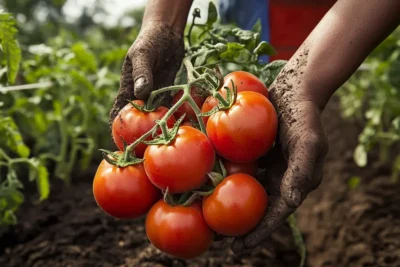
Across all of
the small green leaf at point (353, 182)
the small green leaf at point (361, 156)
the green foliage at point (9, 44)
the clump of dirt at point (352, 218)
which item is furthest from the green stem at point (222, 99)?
the small green leaf at point (353, 182)

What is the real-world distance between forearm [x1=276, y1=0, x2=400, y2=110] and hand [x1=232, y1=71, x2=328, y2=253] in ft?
0.14

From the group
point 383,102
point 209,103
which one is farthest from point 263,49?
point 383,102

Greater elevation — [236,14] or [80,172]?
[236,14]

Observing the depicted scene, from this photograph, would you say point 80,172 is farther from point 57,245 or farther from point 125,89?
point 125,89

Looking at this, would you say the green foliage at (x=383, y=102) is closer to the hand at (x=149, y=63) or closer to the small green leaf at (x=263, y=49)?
the small green leaf at (x=263, y=49)

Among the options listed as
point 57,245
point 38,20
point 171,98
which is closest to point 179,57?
point 171,98

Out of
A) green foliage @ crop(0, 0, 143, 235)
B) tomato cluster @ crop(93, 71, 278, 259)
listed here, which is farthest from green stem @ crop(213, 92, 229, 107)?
green foliage @ crop(0, 0, 143, 235)

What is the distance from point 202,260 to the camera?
7.29 ft

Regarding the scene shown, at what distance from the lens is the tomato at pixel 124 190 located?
1.43 m

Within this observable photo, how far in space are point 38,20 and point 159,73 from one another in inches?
199

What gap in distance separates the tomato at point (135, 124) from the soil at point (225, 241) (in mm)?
762

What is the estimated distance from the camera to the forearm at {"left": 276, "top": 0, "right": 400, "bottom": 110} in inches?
56.2

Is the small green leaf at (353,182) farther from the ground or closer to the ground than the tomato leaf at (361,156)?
closer to the ground

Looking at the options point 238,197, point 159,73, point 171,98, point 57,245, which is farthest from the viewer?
point 57,245
